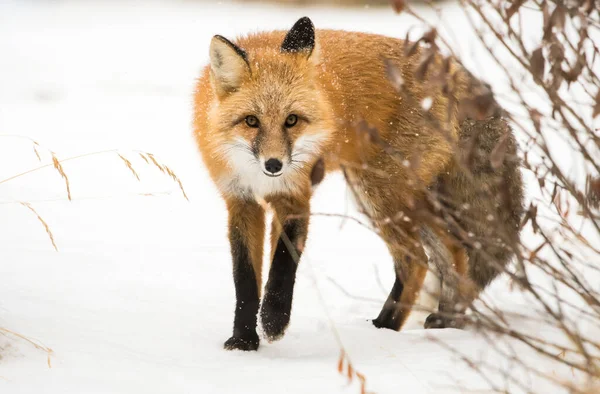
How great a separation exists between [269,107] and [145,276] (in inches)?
62.6

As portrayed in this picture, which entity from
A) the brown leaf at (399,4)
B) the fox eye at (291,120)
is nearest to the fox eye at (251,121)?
the fox eye at (291,120)

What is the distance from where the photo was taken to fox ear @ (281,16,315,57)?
12.0 feet

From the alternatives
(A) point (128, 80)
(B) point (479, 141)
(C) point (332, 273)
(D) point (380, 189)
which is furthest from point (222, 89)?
(A) point (128, 80)

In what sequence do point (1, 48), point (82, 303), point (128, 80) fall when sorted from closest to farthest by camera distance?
point (82, 303) < point (128, 80) < point (1, 48)

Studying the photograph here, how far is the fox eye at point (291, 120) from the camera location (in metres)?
3.56

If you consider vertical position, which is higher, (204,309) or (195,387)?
(195,387)

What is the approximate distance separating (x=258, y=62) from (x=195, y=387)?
1767 mm

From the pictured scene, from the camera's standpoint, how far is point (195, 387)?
2621 mm

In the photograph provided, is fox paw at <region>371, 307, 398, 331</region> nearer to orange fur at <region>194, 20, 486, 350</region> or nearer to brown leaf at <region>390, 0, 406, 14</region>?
orange fur at <region>194, 20, 486, 350</region>

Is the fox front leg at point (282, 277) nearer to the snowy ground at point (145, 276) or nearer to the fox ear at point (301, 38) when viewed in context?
the snowy ground at point (145, 276)

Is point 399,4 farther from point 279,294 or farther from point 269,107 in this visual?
point 279,294

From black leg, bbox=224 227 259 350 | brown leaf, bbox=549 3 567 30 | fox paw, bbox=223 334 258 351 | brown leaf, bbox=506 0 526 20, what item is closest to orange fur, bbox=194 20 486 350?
black leg, bbox=224 227 259 350

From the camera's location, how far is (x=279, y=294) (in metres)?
3.60

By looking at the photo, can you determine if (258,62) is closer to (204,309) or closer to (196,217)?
(204,309)
